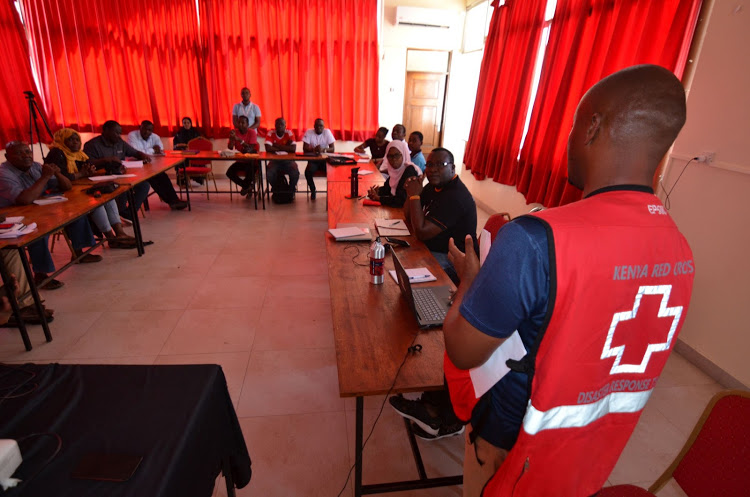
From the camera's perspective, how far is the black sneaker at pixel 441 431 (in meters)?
1.90

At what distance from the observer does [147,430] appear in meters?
1.04

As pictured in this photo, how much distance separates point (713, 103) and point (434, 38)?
17.7 ft

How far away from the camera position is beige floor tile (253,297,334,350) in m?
2.69

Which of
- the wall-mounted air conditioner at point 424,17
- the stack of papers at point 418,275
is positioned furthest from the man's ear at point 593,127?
the wall-mounted air conditioner at point 424,17

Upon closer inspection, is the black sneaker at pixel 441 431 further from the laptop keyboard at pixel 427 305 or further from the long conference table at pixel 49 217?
the long conference table at pixel 49 217

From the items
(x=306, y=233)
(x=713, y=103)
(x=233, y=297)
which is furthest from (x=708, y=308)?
(x=306, y=233)

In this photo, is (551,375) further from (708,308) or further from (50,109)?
(50,109)

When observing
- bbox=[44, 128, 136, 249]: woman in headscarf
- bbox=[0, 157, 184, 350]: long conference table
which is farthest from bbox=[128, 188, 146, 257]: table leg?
bbox=[44, 128, 136, 249]: woman in headscarf

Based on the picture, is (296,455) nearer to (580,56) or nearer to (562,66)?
(580,56)

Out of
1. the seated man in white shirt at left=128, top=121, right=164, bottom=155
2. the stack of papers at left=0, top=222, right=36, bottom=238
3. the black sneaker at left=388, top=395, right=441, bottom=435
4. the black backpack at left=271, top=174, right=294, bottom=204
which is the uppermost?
the seated man in white shirt at left=128, top=121, right=164, bottom=155

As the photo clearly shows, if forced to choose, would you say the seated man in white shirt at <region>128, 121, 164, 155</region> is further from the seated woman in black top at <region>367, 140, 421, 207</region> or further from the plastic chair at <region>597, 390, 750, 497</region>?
the plastic chair at <region>597, 390, 750, 497</region>

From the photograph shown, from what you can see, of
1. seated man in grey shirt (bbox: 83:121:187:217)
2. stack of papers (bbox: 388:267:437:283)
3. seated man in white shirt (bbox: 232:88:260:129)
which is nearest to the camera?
stack of papers (bbox: 388:267:437:283)

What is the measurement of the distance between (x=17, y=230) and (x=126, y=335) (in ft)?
3.04

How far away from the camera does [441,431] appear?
1888 millimetres
